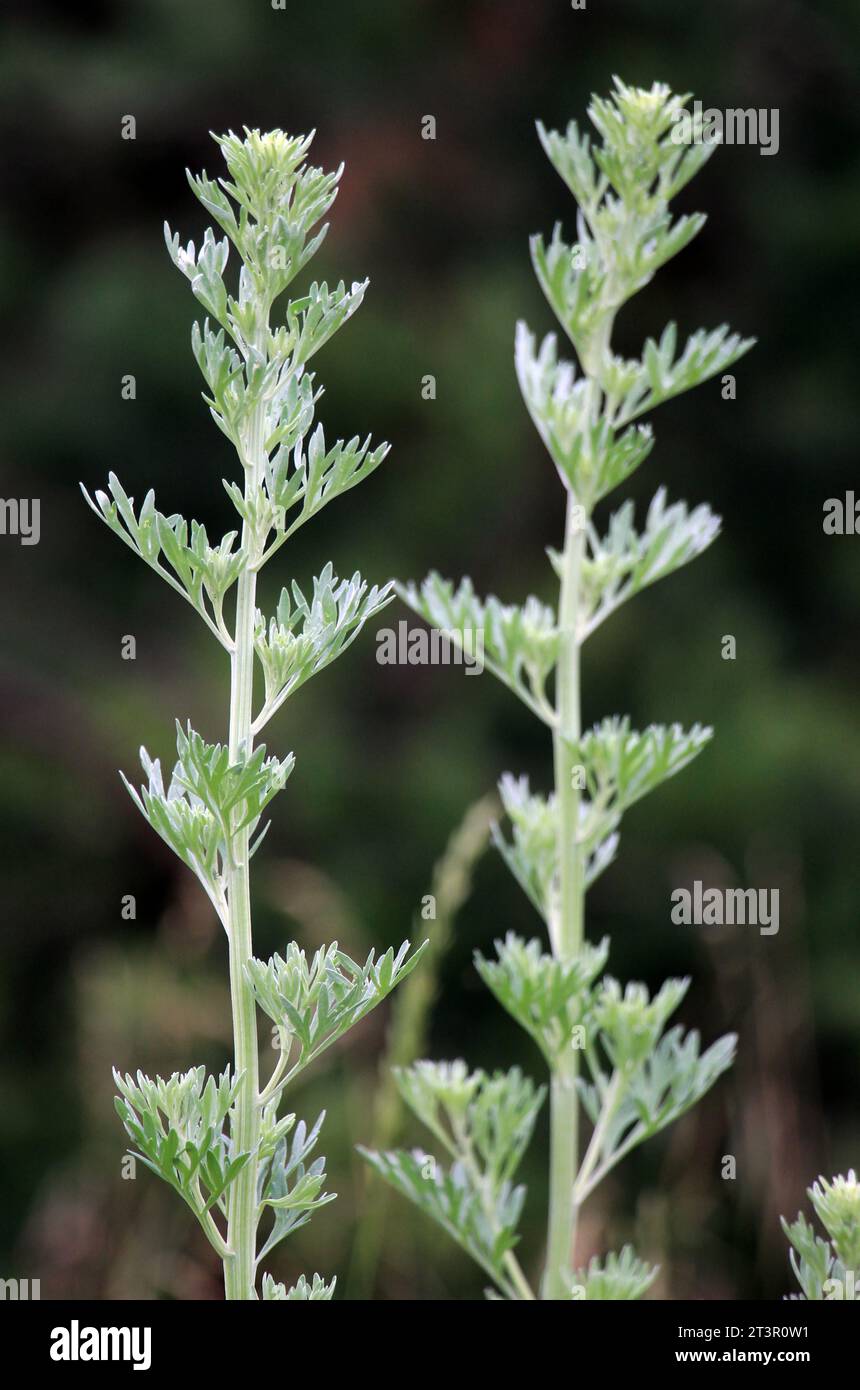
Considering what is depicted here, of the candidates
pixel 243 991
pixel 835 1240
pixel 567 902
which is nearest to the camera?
pixel 243 991

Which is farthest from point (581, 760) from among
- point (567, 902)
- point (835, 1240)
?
point (835, 1240)

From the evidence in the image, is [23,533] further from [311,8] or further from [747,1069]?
[747,1069]

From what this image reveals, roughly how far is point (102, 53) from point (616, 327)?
219cm

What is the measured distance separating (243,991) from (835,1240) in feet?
1.97

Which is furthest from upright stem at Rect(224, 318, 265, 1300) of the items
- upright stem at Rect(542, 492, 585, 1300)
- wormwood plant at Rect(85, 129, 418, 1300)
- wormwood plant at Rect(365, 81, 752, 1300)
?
upright stem at Rect(542, 492, 585, 1300)

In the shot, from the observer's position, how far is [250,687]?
4.07 ft

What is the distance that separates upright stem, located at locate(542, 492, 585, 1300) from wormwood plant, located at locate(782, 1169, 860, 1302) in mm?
312

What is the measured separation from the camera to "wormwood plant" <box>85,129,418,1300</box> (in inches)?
48.6

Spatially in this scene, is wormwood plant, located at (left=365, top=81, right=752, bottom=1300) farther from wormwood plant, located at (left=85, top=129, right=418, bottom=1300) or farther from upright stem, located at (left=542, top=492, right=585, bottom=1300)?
wormwood plant, located at (left=85, top=129, right=418, bottom=1300)

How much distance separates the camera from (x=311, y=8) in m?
6.04

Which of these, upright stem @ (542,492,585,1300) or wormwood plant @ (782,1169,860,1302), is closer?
wormwood plant @ (782,1169,860,1302)

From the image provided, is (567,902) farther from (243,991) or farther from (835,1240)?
(243,991)

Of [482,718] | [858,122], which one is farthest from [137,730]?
[858,122]

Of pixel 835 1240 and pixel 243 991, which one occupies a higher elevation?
pixel 243 991
